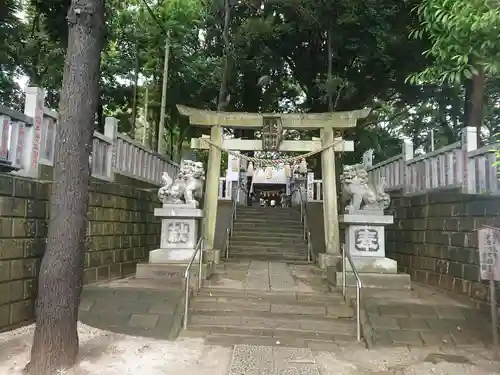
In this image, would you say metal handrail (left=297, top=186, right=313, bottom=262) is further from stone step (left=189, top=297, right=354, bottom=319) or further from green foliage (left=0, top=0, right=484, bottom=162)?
stone step (left=189, top=297, right=354, bottom=319)

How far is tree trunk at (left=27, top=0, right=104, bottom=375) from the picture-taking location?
4.07 meters

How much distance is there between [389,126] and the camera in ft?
62.4

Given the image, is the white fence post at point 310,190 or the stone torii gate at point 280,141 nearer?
the stone torii gate at point 280,141

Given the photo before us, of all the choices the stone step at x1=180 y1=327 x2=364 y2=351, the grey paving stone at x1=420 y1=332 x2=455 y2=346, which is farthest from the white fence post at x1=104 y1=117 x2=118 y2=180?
the grey paving stone at x1=420 y1=332 x2=455 y2=346

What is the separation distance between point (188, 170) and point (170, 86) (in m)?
9.14

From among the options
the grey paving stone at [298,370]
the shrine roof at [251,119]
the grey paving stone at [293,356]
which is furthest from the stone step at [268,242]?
the grey paving stone at [298,370]

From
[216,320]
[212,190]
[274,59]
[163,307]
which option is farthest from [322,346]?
[274,59]

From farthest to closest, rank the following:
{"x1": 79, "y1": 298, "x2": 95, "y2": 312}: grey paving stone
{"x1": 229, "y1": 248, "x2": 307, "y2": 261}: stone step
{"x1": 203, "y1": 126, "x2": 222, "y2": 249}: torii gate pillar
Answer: {"x1": 229, "y1": 248, "x2": 307, "y2": 261}: stone step < {"x1": 203, "y1": 126, "x2": 222, "y2": 249}: torii gate pillar < {"x1": 79, "y1": 298, "x2": 95, "y2": 312}: grey paving stone

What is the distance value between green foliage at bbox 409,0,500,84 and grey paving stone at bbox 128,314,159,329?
495cm

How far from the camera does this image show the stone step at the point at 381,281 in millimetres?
7301

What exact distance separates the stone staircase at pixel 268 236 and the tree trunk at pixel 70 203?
718 centimetres

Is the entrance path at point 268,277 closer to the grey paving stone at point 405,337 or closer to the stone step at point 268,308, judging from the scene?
the stone step at point 268,308

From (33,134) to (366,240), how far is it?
18.8 ft

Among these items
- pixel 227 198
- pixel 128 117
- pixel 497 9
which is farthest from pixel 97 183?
pixel 128 117
